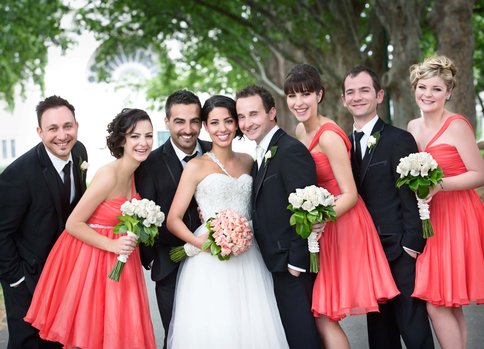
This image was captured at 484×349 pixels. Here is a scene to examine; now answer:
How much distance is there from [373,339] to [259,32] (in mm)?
11453

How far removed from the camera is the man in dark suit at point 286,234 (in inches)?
183

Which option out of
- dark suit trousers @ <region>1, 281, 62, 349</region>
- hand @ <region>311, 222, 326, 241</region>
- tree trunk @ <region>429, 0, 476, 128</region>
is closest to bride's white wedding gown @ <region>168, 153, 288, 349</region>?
hand @ <region>311, 222, 326, 241</region>

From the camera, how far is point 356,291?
4.73 metres

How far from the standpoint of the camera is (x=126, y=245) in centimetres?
467

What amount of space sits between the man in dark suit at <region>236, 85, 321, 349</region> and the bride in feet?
0.48

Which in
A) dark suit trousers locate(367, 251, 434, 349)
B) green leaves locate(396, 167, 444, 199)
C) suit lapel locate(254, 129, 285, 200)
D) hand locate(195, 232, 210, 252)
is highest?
suit lapel locate(254, 129, 285, 200)

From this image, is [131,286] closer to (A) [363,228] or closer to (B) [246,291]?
(B) [246,291]

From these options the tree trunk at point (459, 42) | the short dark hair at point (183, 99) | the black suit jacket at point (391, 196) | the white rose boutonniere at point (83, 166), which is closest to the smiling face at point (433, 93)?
the black suit jacket at point (391, 196)

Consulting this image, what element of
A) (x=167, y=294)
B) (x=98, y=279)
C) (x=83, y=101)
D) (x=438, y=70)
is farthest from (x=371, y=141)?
(x=83, y=101)

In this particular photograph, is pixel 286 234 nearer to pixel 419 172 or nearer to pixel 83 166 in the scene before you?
pixel 419 172

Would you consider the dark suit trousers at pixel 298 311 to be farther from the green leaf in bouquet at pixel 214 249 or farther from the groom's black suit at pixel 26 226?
the groom's black suit at pixel 26 226

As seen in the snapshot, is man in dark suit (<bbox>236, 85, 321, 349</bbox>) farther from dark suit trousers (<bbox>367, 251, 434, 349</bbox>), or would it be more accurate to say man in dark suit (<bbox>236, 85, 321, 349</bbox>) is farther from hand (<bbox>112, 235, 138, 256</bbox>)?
hand (<bbox>112, 235, 138, 256</bbox>)

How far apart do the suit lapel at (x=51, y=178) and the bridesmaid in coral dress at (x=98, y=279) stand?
23cm

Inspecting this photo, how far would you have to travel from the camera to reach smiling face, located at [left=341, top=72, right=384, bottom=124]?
4957mm
